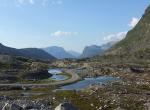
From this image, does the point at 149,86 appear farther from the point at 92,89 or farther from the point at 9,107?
the point at 9,107

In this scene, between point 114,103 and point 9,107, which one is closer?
point 9,107

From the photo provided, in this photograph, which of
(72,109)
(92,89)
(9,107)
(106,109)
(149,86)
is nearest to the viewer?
(72,109)

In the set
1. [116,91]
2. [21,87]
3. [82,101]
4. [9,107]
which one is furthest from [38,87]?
[9,107]

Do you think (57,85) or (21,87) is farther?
(57,85)

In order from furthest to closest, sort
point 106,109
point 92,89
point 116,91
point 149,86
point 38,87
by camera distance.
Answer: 1. point 38,87
2. point 149,86
3. point 92,89
4. point 116,91
5. point 106,109

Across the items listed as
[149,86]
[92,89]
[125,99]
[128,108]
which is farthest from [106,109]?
[149,86]

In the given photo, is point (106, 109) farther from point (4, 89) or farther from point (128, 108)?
point (4, 89)

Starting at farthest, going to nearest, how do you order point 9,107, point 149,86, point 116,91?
point 149,86 < point 116,91 < point 9,107

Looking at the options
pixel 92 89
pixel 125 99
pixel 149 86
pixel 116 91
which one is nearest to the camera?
pixel 125 99
